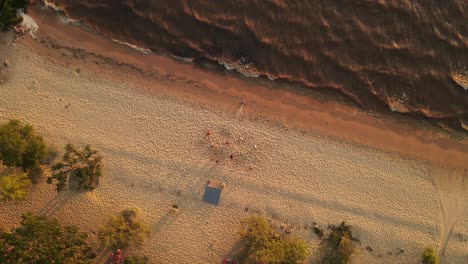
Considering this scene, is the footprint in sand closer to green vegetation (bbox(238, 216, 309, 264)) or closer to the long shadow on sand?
the long shadow on sand

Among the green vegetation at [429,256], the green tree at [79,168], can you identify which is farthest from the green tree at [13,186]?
the green vegetation at [429,256]

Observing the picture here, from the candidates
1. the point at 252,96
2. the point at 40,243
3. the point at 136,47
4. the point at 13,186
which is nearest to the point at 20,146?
the point at 13,186

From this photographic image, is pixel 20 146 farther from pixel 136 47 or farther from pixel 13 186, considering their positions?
pixel 136 47

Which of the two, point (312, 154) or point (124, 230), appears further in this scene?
point (312, 154)

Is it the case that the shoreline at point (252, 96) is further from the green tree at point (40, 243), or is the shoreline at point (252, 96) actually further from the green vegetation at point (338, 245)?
the green tree at point (40, 243)

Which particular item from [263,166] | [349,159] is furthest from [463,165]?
[263,166]

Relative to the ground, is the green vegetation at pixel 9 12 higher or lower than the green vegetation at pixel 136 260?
higher

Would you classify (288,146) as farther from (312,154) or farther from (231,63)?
(231,63)

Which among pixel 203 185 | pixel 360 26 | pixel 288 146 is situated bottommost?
pixel 203 185
